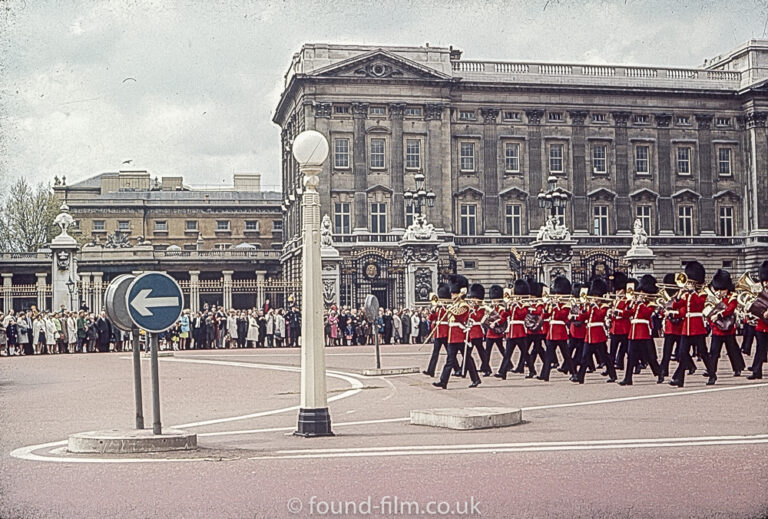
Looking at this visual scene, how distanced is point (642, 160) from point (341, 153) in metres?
18.9

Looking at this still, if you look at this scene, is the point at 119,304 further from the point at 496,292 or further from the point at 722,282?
the point at 496,292

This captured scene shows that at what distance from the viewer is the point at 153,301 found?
9.88 metres

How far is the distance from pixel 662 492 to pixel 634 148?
59.7 meters

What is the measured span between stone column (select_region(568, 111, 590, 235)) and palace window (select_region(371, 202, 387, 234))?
459 inches

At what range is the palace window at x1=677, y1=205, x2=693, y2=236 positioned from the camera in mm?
65438

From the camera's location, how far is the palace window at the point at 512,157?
63.1 meters

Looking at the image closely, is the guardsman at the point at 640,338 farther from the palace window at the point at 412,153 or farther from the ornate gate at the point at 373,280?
the palace window at the point at 412,153

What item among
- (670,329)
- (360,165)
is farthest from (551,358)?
(360,165)

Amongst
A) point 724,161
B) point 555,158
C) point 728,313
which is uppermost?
point 555,158

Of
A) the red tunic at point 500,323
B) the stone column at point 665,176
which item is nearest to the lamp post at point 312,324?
the red tunic at point 500,323

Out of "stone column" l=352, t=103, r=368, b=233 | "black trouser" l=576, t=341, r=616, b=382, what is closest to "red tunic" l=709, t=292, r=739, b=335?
"black trouser" l=576, t=341, r=616, b=382

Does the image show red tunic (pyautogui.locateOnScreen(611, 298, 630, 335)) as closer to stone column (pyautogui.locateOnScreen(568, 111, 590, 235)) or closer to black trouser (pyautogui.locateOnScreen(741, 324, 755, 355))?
black trouser (pyautogui.locateOnScreen(741, 324, 755, 355))

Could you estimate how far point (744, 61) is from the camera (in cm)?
6694

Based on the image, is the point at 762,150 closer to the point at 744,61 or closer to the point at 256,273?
the point at 744,61
